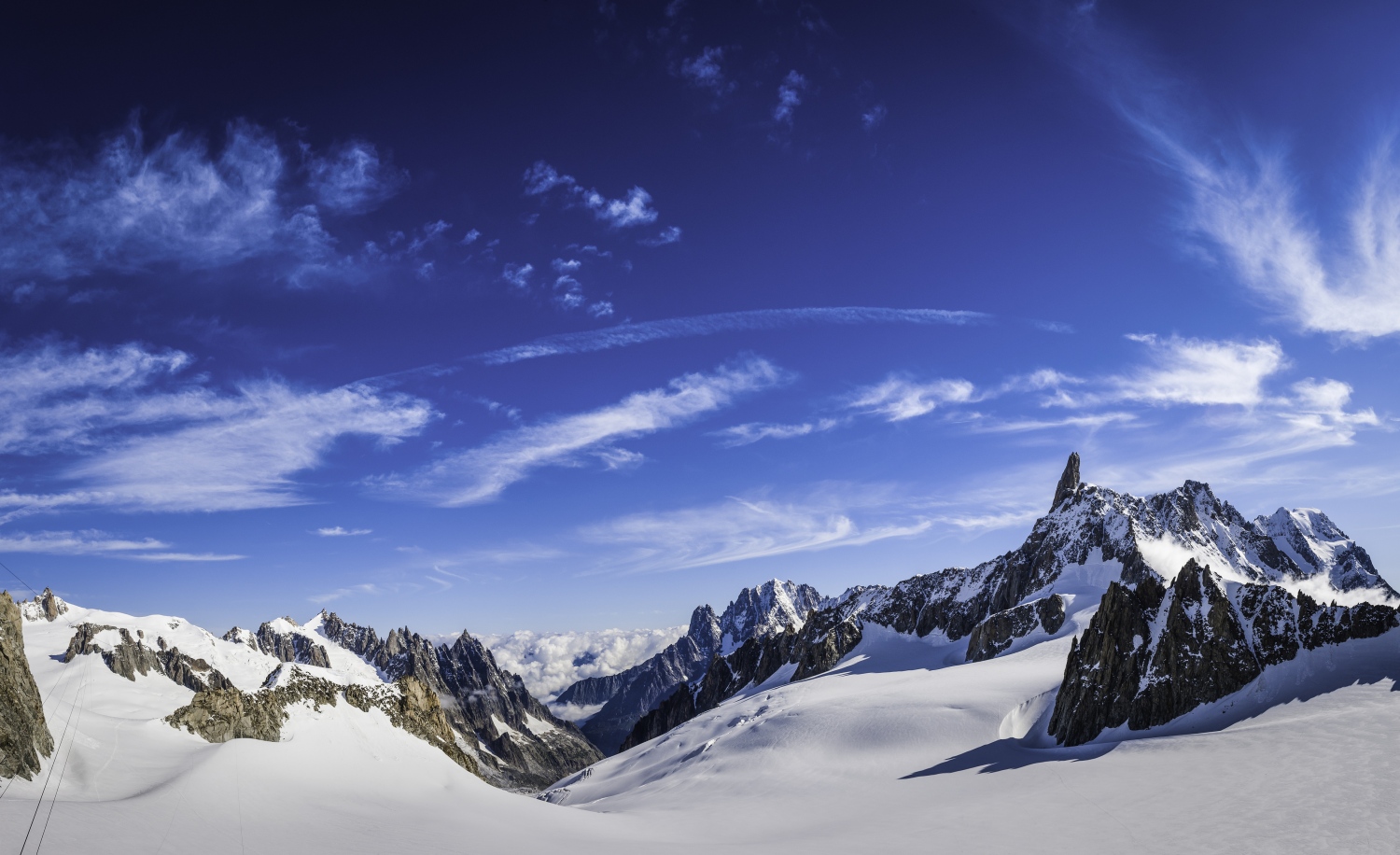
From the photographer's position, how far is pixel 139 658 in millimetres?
184625

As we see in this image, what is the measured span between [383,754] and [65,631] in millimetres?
216868

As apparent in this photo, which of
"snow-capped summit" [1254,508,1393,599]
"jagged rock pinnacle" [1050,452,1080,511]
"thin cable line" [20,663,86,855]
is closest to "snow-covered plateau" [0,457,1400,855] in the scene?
"thin cable line" [20,663,86,855]

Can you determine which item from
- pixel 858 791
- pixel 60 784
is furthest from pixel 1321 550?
pixel 60 784

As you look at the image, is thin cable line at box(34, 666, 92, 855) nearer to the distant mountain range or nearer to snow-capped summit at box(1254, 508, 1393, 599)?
the distant mountain range

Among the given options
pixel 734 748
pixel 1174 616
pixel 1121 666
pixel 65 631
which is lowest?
pixel 734 748

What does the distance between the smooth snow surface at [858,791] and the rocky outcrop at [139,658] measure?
17291 cm

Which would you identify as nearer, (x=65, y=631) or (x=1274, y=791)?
(x=1274, y=791)

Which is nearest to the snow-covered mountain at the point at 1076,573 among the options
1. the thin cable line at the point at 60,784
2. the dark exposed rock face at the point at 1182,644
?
the dark exposed rock face at the point at 1182,644

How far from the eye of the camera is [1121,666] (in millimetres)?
52812

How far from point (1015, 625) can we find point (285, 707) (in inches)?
4131

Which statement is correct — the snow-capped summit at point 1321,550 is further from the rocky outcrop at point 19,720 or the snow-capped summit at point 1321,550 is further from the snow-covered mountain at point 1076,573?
the rocky outcrop at point 19,720

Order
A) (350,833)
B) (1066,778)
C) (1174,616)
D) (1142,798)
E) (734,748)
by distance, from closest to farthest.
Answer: (350,833), (1142,798), (1066,778), (1174,616), (734,748)

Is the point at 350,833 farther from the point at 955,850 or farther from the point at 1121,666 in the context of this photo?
the point at 1121,666

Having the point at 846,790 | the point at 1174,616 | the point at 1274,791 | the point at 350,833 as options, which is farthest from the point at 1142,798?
the point at 350,833
